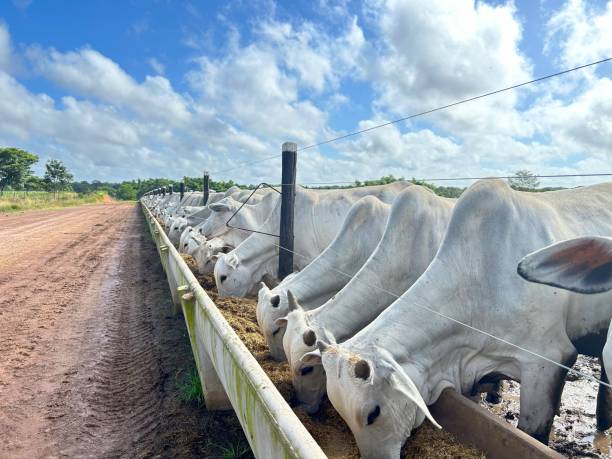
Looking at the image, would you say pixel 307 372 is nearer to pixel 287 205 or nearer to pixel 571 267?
pixel 571 267

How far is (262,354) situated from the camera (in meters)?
4.48

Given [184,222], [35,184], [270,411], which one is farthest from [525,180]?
[35,184]

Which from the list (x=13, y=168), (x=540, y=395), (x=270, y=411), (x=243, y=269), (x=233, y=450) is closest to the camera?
(x=270, y=411)

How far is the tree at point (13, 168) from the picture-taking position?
4341 centimetres

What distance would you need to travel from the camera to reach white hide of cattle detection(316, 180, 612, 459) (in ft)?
8.80

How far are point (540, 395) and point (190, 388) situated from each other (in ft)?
8.81

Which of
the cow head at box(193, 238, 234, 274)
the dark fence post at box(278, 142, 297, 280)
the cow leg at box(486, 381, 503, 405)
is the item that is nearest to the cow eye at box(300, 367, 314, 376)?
the cow leg at box(486, 381, 503, 405)

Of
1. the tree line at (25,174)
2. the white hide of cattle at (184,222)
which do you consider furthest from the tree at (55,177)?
the white hide of cattle at (184,222)

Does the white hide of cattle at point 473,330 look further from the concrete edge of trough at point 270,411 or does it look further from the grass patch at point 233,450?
the grass patch at point 233,450

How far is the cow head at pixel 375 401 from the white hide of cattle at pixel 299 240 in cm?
449

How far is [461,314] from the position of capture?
11.0 feet

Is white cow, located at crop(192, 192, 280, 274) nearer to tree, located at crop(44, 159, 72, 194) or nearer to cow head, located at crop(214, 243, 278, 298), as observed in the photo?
cow head, located at crop(214, 243, 278, 298)

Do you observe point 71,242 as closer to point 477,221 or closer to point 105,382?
point 105,382

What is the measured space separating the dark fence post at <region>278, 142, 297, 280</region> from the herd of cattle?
1.98m
